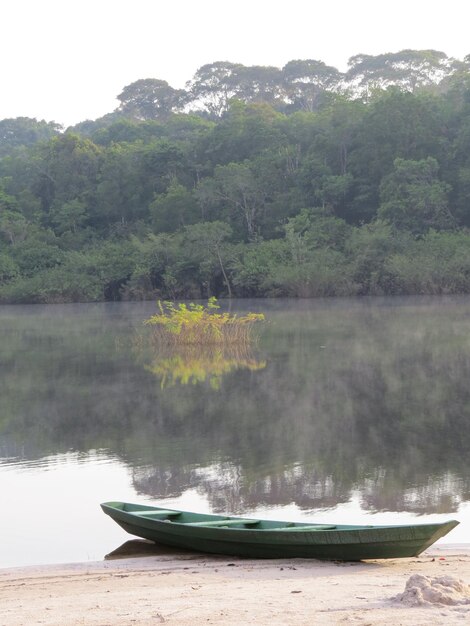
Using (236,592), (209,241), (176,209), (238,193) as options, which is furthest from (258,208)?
(236,592)

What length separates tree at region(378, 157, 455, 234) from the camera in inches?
1784

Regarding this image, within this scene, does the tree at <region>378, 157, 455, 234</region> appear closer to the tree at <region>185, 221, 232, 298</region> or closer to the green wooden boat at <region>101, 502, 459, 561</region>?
the tree at <region>185, 221, 232, 298</region>

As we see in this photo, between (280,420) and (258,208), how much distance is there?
4035cm

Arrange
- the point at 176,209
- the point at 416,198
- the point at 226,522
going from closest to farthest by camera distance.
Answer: the point at 226,522 < the point at 416,198 < the point at 176,209

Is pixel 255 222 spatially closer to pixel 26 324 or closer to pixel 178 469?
pixel 26 324

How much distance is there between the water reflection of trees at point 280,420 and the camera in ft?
27.8

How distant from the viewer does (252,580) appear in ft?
17.5

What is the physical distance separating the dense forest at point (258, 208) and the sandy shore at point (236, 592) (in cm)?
3677

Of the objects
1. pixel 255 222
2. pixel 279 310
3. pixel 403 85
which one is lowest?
pixel 279 310

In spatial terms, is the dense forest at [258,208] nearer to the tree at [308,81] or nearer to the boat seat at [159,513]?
the tree at [308,81]

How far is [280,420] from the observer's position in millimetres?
11992

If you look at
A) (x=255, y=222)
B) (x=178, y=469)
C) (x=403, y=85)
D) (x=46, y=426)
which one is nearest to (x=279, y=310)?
(x=255, y=222)

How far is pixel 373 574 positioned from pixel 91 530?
256cm

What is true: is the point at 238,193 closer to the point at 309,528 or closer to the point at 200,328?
the point at 200,328
